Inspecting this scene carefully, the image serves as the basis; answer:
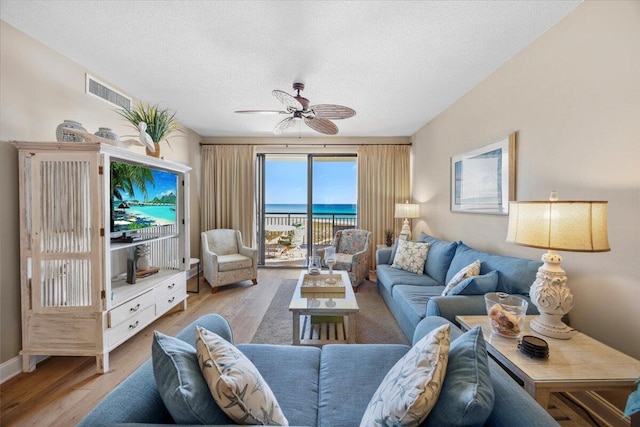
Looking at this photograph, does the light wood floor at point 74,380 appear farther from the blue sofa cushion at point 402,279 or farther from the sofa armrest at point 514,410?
the sofa armrest at point 514,410

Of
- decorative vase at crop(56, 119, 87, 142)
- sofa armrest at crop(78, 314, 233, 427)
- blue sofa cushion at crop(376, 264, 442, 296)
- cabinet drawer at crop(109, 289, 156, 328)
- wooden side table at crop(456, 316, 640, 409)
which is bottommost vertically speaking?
cabinet drawer at crop(109, 289, 156, 328)

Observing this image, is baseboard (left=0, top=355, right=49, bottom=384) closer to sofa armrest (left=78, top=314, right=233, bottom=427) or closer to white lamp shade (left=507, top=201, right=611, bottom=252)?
sofa armrest (left=78, top=314, right=233, bottom=427)

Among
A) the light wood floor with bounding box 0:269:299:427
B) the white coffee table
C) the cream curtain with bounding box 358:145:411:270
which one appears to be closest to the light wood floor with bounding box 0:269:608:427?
the light wood floor with bounding box 0:269:299:427

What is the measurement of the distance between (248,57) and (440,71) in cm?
178

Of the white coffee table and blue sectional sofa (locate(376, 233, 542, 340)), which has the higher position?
blue sectional sofa (locate(376, 233, 542, 340))

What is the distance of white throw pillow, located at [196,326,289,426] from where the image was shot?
2.68ft

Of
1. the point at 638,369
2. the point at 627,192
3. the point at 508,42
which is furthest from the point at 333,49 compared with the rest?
the point at 638,369

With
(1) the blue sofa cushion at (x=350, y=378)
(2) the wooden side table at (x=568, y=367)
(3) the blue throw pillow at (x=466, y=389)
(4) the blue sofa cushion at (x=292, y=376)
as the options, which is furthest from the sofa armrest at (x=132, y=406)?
(2) the wooden side table at (x=568, y=367)

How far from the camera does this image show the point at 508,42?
6.65ft

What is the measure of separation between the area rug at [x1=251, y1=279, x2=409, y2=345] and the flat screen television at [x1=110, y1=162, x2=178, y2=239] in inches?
62.2

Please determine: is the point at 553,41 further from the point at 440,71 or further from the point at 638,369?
the point at 638,369

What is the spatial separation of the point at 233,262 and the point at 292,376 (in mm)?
2802

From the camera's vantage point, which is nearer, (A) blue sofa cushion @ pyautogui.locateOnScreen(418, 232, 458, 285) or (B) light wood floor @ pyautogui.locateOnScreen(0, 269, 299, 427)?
(B) light wood floor @ pyautogui.locateOnScreen(0, 269, 299, 427)

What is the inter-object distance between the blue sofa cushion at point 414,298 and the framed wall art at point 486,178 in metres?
0.99
